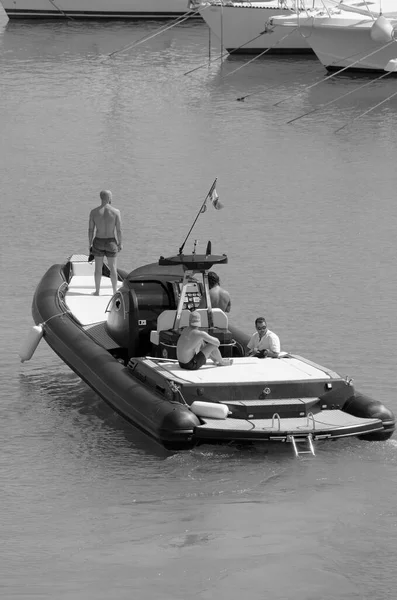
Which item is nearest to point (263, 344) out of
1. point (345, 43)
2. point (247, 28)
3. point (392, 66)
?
point (392, 66)

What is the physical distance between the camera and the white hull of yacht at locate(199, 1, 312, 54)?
4712cm

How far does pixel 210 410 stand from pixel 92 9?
45696 mm

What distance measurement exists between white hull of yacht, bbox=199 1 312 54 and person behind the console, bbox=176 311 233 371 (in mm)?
34569

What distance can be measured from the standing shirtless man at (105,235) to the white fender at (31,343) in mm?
1370

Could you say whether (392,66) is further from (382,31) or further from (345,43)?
(345,43)

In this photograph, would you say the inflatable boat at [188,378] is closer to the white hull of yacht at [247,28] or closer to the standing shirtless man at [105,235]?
the standing shirtless man at [105,235]

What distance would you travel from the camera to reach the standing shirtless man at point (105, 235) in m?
17.1

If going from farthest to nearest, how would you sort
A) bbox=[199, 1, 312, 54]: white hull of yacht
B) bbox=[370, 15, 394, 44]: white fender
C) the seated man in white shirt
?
bbox=[199, 1, 312, 54]: white hull of yacht → bbox=[370, 15, 394, 44]: white fender → the seated man in white shirt

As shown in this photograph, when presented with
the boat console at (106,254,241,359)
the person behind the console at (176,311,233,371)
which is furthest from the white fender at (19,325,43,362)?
the person behind the console at (176,311,233,371)

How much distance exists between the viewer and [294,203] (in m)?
25.5

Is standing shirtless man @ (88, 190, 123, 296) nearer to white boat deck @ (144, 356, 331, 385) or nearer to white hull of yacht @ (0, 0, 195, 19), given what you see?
white boat deck @ (144, 356, 331, 385)

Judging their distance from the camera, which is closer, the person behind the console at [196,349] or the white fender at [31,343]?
the person behind the console at [196,349]

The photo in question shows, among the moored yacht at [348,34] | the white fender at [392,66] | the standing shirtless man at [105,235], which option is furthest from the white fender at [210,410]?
the moored yacht at [348,34]

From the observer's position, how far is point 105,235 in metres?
17.3
